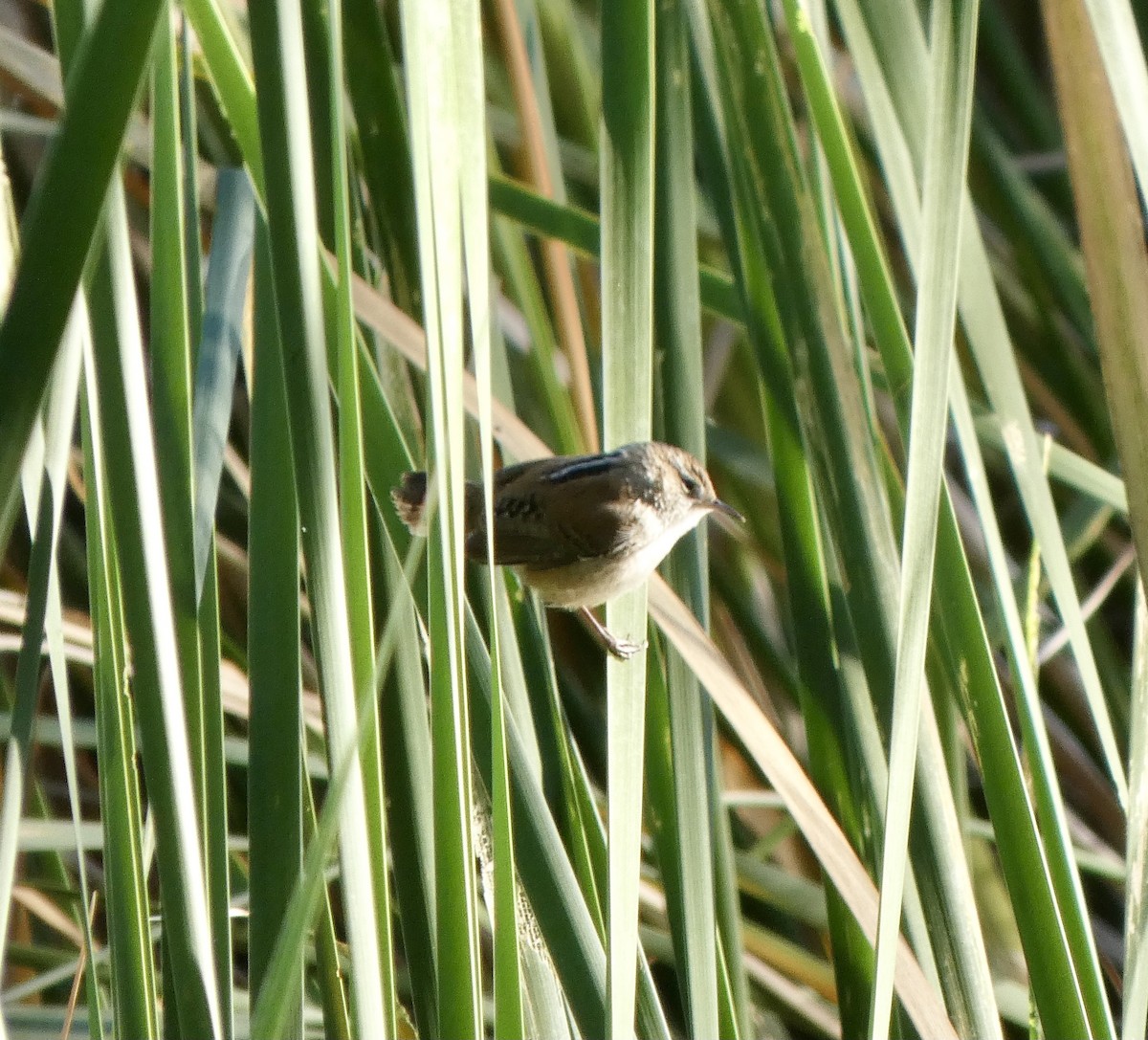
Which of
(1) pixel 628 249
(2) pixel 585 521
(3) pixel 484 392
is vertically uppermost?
(1) pixel 628 249

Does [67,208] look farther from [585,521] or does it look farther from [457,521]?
[585,521]

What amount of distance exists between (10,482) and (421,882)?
1.98 feet

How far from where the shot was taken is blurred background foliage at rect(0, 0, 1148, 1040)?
0.82m

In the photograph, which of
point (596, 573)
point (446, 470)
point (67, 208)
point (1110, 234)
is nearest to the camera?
point (67, 208)

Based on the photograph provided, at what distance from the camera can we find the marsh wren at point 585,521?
1.83 m

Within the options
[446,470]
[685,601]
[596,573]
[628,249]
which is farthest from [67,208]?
[596,573]

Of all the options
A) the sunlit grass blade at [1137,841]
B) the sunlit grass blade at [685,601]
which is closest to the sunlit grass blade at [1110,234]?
the sunlit grass blade at [1137,841]

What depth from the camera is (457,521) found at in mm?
803

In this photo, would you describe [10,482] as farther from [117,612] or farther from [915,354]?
[915,354]

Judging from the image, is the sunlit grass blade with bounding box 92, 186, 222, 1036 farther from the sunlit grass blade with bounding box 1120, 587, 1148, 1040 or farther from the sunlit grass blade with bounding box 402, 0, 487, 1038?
the sunlit grass blade with bounding box 1120, 587, 1148, 1040

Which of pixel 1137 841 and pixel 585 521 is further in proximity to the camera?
pixel 585 521

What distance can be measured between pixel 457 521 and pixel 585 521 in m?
1.09

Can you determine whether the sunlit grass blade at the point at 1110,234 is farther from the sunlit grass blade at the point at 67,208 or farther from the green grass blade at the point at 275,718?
the sunlit grass blade at the point at 67,208

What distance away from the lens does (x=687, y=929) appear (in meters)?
1.08
